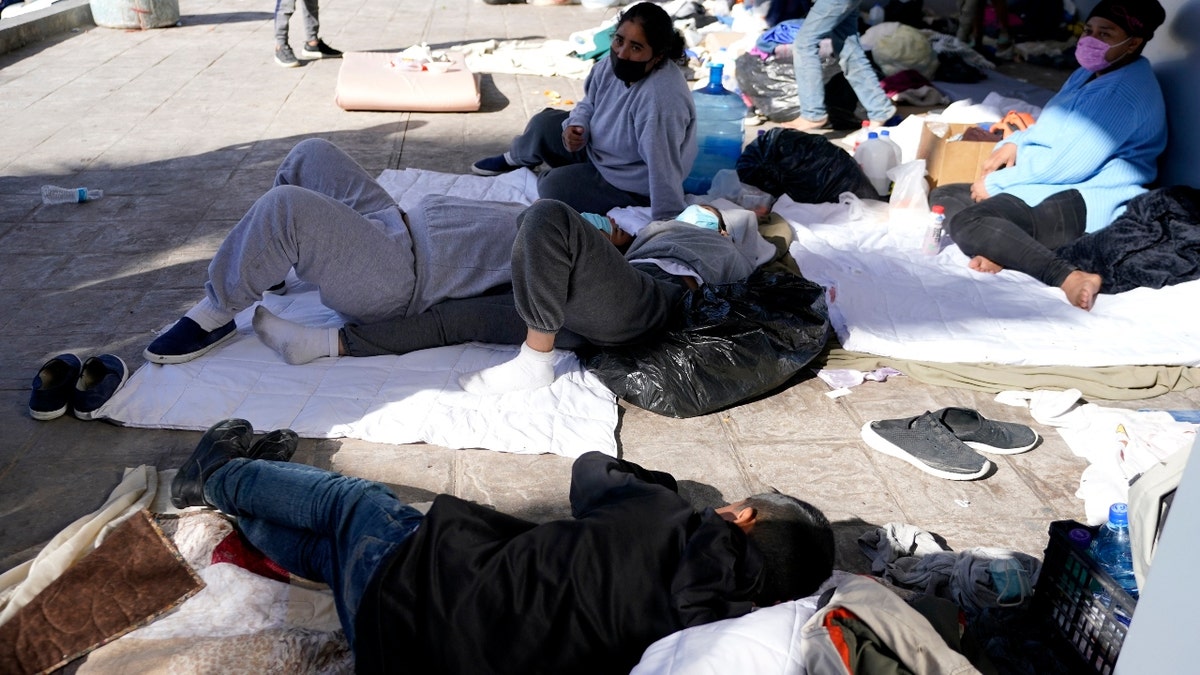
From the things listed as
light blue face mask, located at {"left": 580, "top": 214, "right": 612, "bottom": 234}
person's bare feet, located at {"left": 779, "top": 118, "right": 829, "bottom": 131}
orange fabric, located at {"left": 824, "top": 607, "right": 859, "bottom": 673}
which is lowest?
person's bare feet, located at {"left": 779, "top": 118, "right": 829, "bottom": 131}

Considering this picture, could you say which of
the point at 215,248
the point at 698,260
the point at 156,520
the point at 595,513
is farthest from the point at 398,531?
the point at 215,248

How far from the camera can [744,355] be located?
11.1ft

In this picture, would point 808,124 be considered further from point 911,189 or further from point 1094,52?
point 1094,52

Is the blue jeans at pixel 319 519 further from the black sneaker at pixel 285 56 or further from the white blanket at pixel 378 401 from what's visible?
the black sneaker at pixel 285 56

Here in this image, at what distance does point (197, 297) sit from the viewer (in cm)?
392

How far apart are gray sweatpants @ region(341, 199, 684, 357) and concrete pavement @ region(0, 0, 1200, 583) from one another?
0.36m

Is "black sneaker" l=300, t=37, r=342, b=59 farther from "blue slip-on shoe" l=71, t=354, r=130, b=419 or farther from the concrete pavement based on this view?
"blue slip-on shoe" l=71, t=354, r=130, b=419

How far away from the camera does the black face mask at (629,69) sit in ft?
13.9

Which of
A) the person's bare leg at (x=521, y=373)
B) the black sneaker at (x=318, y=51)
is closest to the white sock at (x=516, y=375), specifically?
the person's bare leg at (x=521, y=373)

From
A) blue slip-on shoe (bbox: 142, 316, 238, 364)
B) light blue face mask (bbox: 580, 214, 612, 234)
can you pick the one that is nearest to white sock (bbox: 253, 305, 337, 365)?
blue slip-on shoe (bbox: 142, 316, 238, 364)

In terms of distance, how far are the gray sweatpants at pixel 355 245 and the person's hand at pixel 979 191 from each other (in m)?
2.45

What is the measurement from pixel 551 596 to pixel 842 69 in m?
5.62

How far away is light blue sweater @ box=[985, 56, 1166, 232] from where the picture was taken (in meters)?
4.44

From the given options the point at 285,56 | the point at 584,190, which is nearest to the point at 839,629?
the point at 584,190
